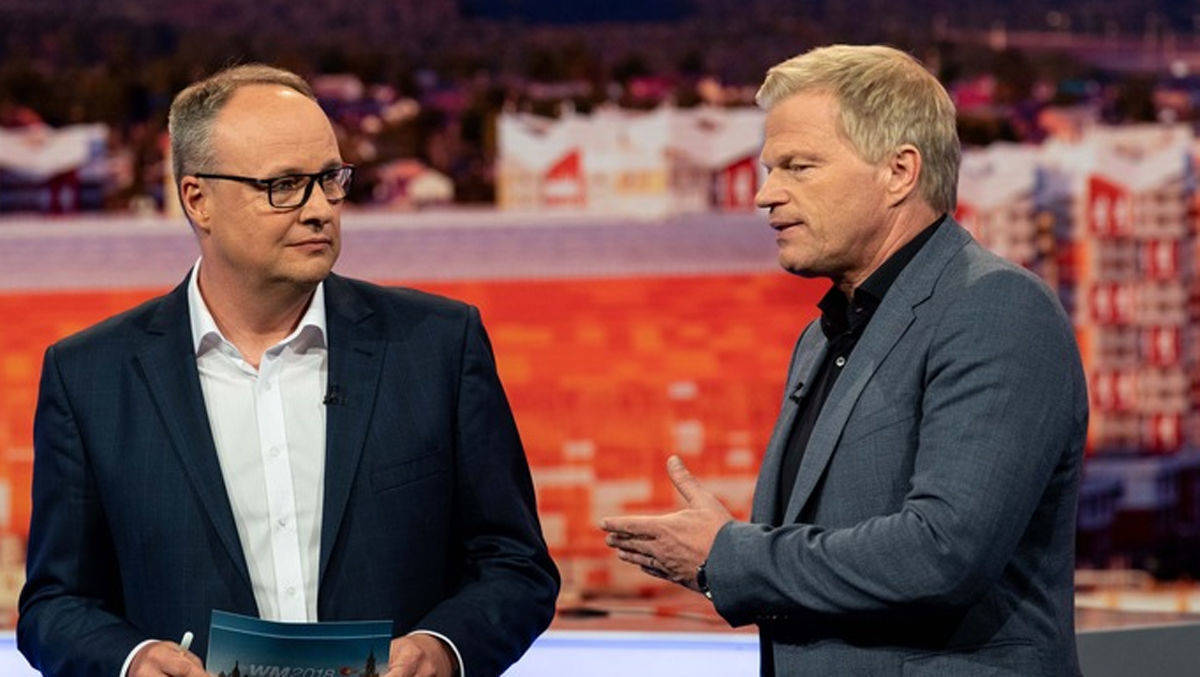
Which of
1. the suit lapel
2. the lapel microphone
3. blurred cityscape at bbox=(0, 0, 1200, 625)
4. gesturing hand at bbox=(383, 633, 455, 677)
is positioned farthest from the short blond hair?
blurred cityscape at bbox=(0, 0, 1200, 625)

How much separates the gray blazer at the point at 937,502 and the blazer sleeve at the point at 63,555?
2.44 feet

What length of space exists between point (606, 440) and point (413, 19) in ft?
5.45

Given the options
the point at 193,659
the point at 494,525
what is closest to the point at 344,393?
the point at 494,525

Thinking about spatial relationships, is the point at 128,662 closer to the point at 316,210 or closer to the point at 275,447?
the point at 275,447

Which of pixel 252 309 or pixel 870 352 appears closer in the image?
pixel 870 352

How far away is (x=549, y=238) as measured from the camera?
5.22 metres

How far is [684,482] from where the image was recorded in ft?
5.70

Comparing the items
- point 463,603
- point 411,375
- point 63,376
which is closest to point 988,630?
point 463,603

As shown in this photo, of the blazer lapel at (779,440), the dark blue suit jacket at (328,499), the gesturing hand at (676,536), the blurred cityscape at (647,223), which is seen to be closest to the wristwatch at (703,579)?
the gesturing hand at (676,536)

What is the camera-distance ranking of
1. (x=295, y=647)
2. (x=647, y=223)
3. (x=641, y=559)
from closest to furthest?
1. (x=295, y=647)
2. (x=641, y=559)
3. (x=647, y=223)

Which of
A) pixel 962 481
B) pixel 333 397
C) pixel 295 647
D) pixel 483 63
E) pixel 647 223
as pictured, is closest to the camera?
pixel 962 481

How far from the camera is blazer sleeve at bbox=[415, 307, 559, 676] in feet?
6.00

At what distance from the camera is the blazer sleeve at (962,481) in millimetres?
1505

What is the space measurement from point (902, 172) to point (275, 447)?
2.59ft
